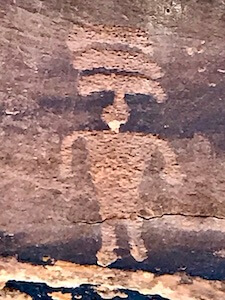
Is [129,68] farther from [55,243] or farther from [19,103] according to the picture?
[55,243]

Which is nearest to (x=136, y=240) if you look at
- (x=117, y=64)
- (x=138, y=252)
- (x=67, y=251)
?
(x=138, y=252)

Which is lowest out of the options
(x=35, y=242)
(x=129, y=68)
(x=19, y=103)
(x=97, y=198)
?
(x=35, y=242)

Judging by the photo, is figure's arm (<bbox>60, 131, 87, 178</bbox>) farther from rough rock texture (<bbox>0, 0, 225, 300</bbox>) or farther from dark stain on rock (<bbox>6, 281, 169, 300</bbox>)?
dark stain on rock (<bbox>6, 281, 169, 300</bbox>)

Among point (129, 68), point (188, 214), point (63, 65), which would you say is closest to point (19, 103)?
point (63, 65)

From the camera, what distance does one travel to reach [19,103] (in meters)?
1.00

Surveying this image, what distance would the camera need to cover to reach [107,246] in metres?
1.01

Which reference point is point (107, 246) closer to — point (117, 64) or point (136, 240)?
point (136, 240)

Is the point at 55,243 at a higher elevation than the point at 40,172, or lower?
lower

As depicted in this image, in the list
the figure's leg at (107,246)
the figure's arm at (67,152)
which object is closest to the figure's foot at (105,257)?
the figure's leg at (107,246)

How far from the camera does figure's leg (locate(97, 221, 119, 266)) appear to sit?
1.01m

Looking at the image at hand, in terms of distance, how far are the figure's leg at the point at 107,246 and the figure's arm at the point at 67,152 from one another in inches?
4.8

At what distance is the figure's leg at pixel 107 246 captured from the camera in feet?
3.32

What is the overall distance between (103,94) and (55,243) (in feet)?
0.97

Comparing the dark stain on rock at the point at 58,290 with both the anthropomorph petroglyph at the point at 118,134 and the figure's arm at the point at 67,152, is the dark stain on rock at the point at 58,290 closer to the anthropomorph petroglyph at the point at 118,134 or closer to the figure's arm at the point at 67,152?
the anthropomorph petroglyph at the point at 118,134
